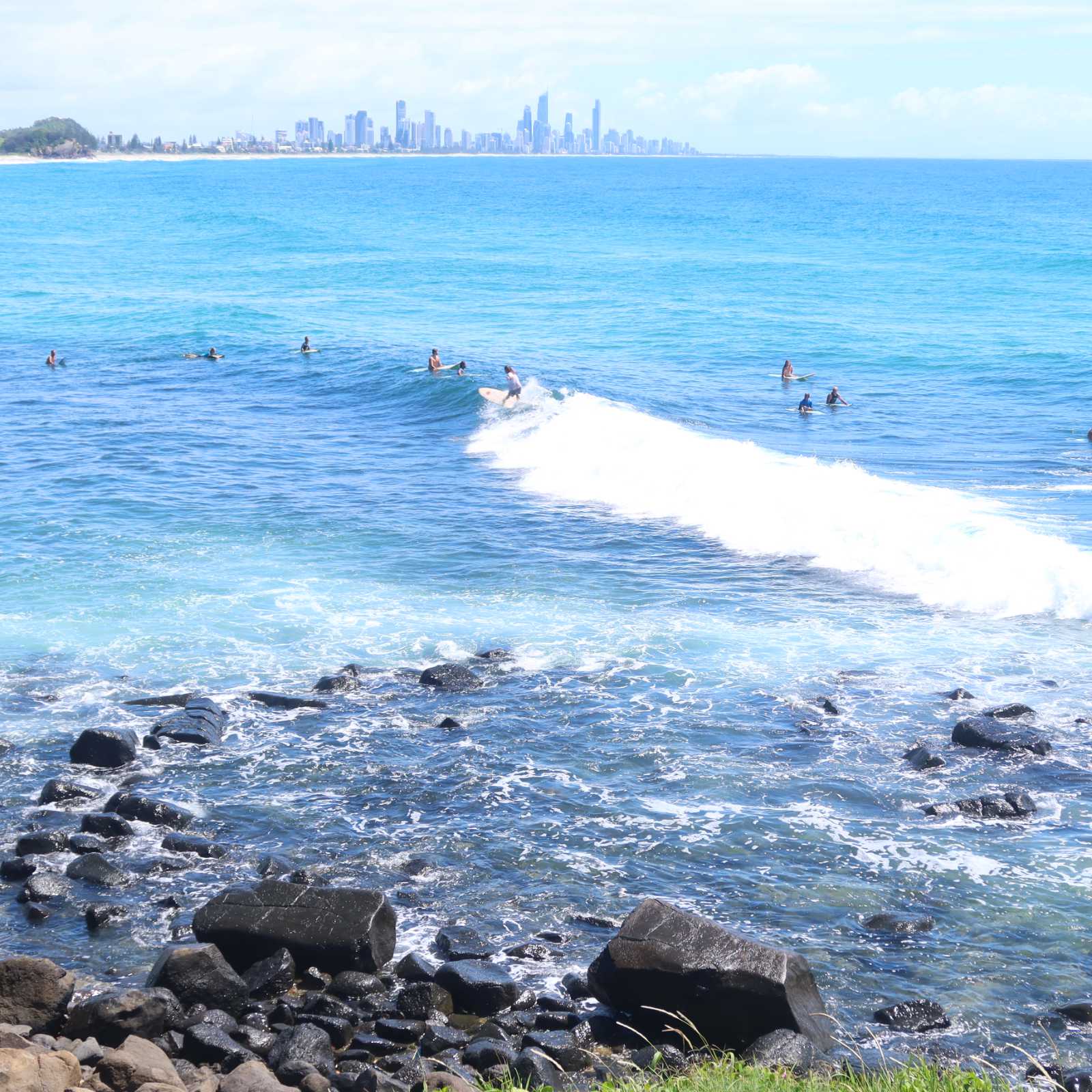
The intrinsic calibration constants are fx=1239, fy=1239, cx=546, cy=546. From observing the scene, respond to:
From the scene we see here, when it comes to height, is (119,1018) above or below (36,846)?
above

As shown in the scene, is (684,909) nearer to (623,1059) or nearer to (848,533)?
(623,1059)

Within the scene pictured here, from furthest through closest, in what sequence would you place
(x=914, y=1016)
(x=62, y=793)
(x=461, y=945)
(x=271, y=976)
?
(x=62, y=793), (x=461, y=945), (x=271, y=976), (x=914, y=1016)

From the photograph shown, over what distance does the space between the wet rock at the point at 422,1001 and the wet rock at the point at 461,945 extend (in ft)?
2.16

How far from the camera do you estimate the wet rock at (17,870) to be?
13023mm

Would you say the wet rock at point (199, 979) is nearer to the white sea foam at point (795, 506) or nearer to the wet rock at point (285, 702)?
the wet rock at point (285, 702)

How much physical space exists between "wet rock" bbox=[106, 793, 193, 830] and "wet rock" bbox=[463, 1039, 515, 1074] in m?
5.54

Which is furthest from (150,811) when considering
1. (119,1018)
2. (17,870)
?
(119,1018)

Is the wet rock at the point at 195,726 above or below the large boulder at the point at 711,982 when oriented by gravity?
below

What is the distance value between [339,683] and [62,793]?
4.62 metres

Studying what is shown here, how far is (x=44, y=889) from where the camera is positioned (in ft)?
41.4

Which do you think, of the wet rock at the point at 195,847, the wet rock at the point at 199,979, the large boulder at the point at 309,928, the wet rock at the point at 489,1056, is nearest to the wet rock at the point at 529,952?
the large boulder at the point at 309,928

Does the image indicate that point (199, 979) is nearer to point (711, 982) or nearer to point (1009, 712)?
point (711, 982)

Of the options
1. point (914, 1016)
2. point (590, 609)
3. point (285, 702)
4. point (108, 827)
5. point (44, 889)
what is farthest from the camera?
point (590, 609)

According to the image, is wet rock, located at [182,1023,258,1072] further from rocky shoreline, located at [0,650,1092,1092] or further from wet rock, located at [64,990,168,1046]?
wet rock, located at [64,990,168,1046]
